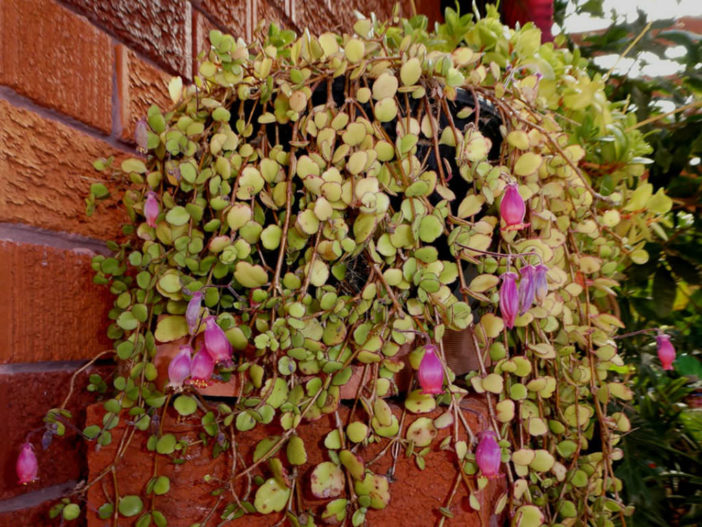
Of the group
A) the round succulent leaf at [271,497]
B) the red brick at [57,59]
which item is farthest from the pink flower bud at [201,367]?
the red brick at [57,59]

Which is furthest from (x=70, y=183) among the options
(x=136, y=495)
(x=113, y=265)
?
(x=136, y=495)

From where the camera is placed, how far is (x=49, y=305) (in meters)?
0.62

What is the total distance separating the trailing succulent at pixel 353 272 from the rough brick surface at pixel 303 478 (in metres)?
0.02

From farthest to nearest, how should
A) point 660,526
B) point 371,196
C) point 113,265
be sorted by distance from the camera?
point 660,526 < point 113,265 < point 371,196

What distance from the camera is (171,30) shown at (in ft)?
2.73

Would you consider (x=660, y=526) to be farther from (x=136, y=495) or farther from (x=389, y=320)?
(x=136, y=495)

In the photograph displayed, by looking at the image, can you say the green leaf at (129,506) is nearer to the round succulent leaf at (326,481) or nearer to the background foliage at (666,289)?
the round succulent leaf at (326,481)

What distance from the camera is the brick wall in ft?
1.90

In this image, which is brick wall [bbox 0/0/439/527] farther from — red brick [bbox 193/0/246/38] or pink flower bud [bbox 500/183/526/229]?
pink flower bud [bbox 500/183/526/229]

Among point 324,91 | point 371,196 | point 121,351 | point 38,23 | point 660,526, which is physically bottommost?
point 660,526

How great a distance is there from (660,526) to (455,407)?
74 cm

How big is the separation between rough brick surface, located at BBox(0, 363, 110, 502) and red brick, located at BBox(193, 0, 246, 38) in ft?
2.08

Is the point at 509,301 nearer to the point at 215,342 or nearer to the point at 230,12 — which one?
the point at 215,342

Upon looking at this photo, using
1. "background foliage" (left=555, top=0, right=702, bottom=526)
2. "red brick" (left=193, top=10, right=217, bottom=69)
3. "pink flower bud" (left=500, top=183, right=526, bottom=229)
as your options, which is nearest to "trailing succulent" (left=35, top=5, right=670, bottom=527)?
"pink flower bud" (left=500, top=183, right=526, bottom=229)
